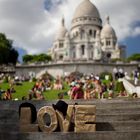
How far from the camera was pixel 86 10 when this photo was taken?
115m

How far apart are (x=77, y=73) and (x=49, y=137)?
48.9m

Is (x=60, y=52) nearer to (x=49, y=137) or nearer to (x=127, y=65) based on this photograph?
(x=127, y=65)

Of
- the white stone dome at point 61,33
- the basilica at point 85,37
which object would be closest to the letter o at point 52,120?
the basilica at point 85,37

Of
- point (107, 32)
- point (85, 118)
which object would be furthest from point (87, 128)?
point (107, 32)

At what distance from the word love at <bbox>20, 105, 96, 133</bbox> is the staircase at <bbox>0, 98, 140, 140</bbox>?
0.33 metres

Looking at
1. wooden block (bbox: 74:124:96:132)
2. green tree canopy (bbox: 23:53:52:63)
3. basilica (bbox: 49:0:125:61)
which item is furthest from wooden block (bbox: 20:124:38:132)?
basilica (bbox: 49:0:125:61)

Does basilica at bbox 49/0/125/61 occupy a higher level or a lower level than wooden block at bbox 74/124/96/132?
higher

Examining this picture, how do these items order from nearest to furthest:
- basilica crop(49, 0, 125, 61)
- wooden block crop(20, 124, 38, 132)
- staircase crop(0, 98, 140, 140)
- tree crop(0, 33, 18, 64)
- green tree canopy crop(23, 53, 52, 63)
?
staircase crop(0, 98, 140, 140)
wooden block crop(20, 124, 38, 132)
tree crop(0, 33, 18, 64)
green tree canopy crop(23, 53, 52, 63)
basilica crop(49, 0, 125, 61)

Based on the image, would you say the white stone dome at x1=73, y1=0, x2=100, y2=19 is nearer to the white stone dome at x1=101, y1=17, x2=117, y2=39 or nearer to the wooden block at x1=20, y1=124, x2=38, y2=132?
the white stone dome at x1=101, y1=17, x2=117, y2=39

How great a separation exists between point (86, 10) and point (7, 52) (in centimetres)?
5342

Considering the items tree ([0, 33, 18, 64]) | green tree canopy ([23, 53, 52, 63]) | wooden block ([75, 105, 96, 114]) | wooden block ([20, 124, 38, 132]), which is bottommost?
wooden block ([20, 124, 38, 132])

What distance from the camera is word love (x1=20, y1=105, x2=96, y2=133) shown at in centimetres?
→ 947

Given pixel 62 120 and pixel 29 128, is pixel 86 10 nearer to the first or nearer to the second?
pixel 29 128

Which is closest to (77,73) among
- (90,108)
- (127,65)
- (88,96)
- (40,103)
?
(127,65)
